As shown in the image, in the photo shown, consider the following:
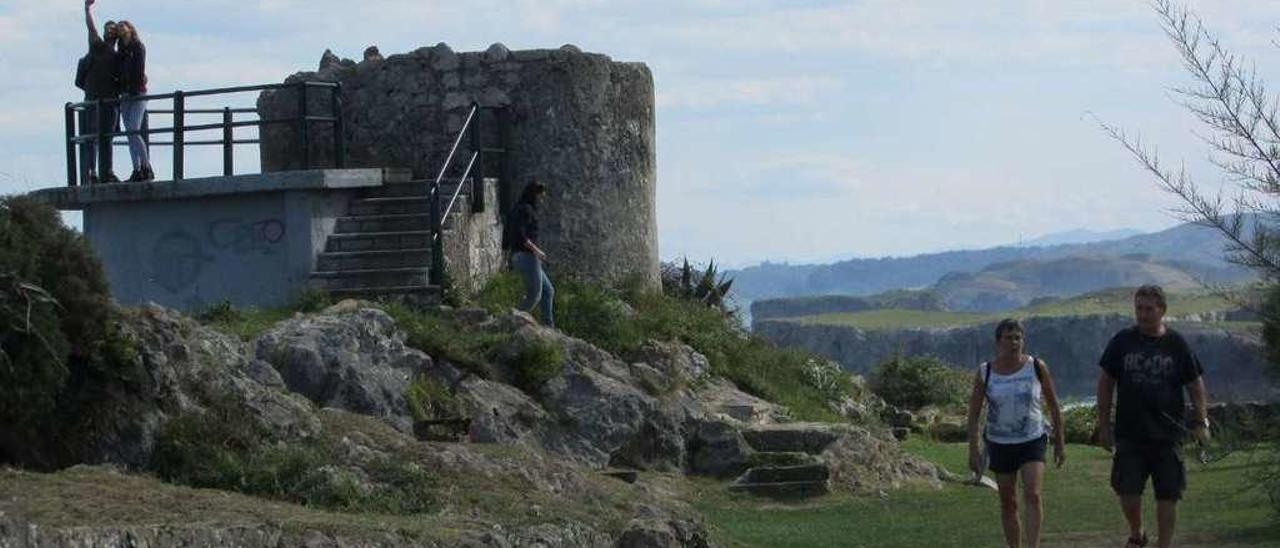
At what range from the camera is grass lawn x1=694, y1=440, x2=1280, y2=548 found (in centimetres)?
1650

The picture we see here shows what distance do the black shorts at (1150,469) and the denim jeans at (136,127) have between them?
43.1 ft

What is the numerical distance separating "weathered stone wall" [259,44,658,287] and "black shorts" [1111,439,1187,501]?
1312 cm

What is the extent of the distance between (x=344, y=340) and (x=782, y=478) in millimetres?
3746

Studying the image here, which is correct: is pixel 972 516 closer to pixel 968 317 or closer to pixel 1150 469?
pixel 1150 469

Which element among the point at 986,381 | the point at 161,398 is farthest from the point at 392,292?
the point at 986,381

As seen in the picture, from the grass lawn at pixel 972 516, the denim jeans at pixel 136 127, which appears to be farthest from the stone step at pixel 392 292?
the grass lawn at pixel 972 516

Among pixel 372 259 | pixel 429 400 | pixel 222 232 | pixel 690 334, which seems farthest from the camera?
pixel 690 334

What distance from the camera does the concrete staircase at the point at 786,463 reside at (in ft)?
65.2

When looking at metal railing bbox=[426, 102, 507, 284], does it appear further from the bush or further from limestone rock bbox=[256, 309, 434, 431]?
the bush

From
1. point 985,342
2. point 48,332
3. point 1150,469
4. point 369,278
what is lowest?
point 985,342

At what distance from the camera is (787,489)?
19875mm

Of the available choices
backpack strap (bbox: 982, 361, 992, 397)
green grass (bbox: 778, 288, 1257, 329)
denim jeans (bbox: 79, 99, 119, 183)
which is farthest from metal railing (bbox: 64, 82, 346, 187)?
green grass (bbox: 778, 288, 1257, 329)

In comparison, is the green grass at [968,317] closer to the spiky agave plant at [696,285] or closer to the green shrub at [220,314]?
the spiky agave plant at [696,285]

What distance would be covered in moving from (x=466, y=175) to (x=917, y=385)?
8.96 metres
